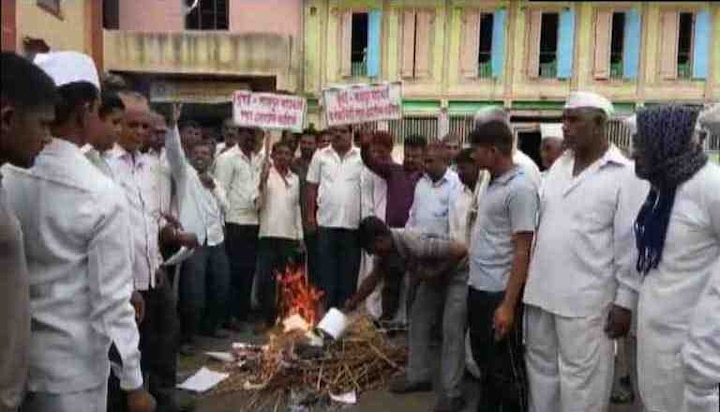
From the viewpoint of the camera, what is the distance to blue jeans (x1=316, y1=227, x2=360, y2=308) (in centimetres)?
759

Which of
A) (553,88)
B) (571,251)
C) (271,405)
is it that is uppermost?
(553,88)

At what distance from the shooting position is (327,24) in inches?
839

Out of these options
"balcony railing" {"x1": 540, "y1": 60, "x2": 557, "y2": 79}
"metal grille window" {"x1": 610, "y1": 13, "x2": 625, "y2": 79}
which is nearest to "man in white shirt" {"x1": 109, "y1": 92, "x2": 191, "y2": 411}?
"balcony railing" {"x1": 540, "y1": 60, "x2": 557, "y2": 79}

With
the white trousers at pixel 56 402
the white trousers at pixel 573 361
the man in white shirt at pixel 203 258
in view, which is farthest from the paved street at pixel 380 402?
the white trousers at pixel 56 402

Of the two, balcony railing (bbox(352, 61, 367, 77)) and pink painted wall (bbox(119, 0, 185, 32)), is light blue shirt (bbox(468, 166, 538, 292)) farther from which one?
pink painted wall (bbox(119, 0, 185, 32))

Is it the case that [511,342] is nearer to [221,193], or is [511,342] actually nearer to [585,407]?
[585,407]

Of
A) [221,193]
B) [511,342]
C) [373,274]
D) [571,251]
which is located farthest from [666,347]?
[221,193]

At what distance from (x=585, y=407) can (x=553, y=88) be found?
18.1 m

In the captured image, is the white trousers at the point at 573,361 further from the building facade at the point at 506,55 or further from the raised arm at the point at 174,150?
the building facade at the point at 506,55

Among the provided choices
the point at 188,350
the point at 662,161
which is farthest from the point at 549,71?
the point at 662,161

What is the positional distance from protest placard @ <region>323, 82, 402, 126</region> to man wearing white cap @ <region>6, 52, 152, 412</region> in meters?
5.61

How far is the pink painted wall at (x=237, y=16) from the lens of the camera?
68.8ft

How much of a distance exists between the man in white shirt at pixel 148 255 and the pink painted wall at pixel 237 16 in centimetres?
1663

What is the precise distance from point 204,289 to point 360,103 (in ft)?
8.51
